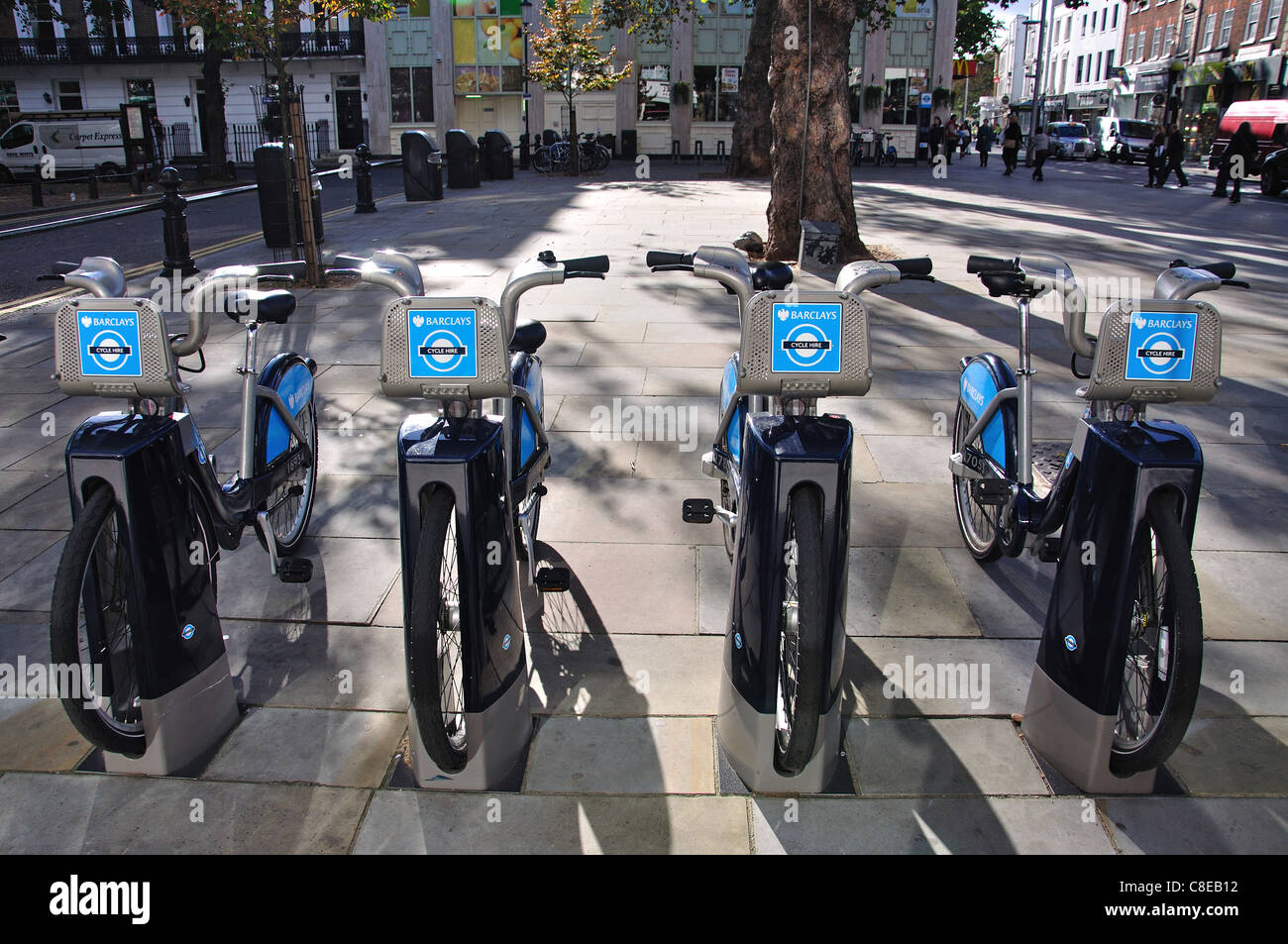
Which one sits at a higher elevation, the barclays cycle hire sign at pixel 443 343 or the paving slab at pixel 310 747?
the barclays cycle hire sign at pixel 443 343

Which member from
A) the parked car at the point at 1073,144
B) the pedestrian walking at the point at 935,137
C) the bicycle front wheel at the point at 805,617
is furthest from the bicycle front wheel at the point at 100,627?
the parked car at the point at 1073,144

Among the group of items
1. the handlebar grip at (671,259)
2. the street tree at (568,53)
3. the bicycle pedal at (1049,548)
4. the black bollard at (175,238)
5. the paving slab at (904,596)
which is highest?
the street tree at (568,53)

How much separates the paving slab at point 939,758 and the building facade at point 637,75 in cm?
3188

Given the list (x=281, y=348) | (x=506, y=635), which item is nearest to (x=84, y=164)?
(x=281, y=348)

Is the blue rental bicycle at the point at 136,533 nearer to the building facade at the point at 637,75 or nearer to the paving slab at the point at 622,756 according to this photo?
the paving slab at the point at 622,756

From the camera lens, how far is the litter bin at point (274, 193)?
1109cm

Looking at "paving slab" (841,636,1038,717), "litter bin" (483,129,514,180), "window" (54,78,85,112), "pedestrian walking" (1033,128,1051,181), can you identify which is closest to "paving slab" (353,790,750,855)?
"paving slab" (841,636,1038,717)

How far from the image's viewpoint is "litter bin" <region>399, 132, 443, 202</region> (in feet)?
58.6

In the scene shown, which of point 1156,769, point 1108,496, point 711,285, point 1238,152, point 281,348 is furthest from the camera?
point 1238,152

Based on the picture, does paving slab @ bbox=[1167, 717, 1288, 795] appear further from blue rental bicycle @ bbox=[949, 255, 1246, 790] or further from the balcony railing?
the balcony railing

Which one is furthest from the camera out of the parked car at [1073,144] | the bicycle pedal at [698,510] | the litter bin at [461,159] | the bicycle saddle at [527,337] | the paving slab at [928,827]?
the parked car at [1073,144]
